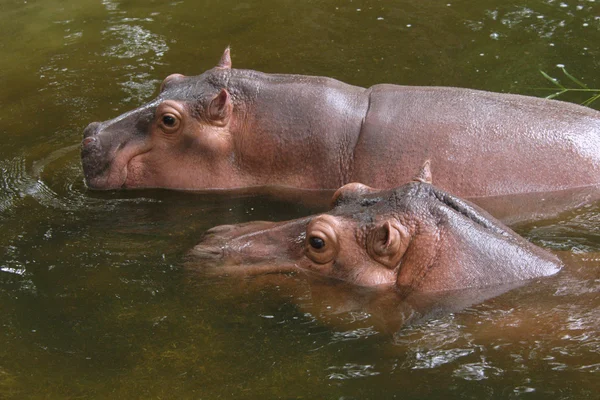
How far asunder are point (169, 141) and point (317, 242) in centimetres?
236

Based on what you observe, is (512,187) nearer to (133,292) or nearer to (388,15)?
(133,292)

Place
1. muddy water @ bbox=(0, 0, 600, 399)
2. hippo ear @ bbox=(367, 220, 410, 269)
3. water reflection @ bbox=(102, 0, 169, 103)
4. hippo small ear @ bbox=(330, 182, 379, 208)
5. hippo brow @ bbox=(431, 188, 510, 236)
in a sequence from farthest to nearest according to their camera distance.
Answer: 1. water reflection @ bbox=(102, 0, 169, 103)
2. hippo small ear @ bbox=(330, 182, 379, 208)
3. hippo brow @ bbox=(431, 188, 510, 236)
4. hippo ear @ bbox=(367, 220, 410, 269)
5. muddy water @ bbox=(0, 0, 600, 399)

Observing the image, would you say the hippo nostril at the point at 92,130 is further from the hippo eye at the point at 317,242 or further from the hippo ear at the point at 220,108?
the hippo eye at the point at 317,242

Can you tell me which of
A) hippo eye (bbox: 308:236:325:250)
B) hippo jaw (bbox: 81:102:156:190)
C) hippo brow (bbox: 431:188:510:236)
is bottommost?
hippo jaw (bbox: 81:102:156:190)

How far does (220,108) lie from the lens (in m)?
6.79

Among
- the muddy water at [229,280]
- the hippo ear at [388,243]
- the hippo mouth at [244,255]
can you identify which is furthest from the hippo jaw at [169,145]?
the hippo ear at [388,243]

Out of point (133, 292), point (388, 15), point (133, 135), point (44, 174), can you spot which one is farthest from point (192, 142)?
point (388, 15)

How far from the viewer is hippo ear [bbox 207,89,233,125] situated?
675 centimetres

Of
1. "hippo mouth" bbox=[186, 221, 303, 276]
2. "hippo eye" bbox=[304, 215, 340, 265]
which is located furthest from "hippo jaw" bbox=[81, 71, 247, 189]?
"hippo eye" bbox=[304, 215, 340, 265]

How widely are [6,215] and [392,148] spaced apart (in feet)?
9.31

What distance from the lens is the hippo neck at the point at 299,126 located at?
6750mm

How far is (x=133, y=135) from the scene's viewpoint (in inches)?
277

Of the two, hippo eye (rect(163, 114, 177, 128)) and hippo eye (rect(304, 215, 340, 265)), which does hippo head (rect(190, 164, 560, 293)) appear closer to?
hippo eye (rect(304, 215, 340, 265))

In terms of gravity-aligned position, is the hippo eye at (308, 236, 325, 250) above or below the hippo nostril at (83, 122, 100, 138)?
above
